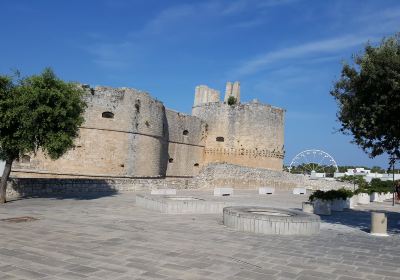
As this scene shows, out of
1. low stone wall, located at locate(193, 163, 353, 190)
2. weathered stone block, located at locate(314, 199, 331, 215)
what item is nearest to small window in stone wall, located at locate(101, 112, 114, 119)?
low stone wall, located at locate(193, 163, 353, 190)

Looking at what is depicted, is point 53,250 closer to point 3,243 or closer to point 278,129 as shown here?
point 3,243

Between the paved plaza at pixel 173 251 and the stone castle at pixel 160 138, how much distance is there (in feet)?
32.3

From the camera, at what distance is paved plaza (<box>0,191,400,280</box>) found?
15.1 ft

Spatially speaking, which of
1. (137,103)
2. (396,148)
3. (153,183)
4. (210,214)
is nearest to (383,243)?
(396,148)

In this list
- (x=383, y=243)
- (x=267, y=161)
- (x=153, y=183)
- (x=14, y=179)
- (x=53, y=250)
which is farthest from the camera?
(x=267, y=161)

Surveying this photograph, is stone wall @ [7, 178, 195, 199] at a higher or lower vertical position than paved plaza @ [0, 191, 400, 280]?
higher

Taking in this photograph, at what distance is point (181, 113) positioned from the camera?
29.8 meters

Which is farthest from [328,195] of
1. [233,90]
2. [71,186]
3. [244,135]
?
[233,90]

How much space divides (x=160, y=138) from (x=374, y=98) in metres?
18.3

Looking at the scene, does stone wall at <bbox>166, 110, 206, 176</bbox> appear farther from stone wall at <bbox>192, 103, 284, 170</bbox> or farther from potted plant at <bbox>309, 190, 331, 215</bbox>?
potted plant at <bbox>309, 190, 331, 215</bbox>

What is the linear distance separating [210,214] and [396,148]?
17.2 ft

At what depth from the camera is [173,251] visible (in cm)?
571

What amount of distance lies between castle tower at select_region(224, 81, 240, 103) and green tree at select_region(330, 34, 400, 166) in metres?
25.9

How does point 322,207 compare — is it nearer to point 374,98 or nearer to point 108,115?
point 374,98
